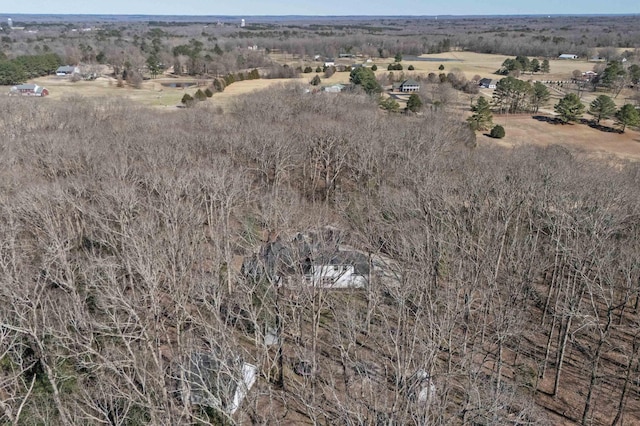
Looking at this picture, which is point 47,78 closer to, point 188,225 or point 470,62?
point 188,225

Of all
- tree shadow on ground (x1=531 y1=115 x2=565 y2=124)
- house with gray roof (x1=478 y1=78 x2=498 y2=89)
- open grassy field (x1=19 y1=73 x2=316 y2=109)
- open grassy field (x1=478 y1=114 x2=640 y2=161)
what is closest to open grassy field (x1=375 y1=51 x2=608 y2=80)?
house with gray roof (x1=478 y1=78 x2=498 y2=89)

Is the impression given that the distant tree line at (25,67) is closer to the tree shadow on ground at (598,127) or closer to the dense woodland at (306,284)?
the dense woodland at (306,284)

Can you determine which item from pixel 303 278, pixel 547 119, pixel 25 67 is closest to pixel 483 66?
pixel 547 119

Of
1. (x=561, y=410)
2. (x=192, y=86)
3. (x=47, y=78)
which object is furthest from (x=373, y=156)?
(x=47, y=78)

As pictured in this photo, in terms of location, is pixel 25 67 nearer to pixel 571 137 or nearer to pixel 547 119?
pixel 547 119

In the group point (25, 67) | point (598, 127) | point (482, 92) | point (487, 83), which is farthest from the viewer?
point (25, 67)

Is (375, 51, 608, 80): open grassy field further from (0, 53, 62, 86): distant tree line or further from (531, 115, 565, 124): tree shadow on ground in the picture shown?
(0, 53, 62, 86): distant tree line

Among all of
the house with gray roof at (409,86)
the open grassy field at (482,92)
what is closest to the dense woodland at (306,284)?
the open grassy field at (482,92)

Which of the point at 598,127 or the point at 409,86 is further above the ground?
the point at 409,86
